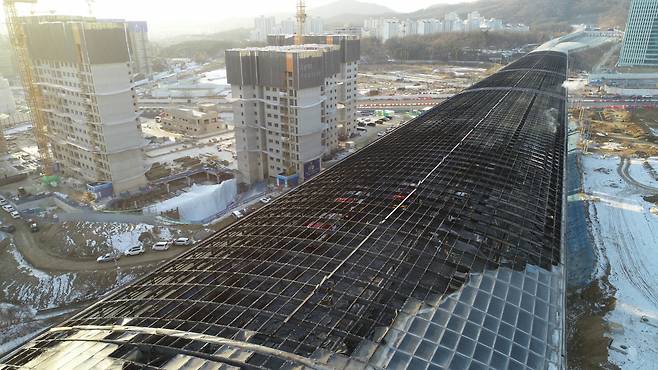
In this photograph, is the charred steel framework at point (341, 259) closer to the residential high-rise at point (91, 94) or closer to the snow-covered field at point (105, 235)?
the snow-covered field at point (105, 235)

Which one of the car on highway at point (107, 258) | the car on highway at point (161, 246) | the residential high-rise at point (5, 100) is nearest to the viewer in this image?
the car on highway at point (107, 258)

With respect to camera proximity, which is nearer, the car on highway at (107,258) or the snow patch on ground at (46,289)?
the snow patch on ground at (46,289)

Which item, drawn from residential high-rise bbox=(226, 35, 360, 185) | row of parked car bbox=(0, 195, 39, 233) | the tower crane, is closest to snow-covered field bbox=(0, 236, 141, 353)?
row of parked car bbox=(0, 195, 39, 233)

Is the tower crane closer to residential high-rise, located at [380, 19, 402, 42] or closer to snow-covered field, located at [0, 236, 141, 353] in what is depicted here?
snow-covered field, located at [0, 236, 141, 353]

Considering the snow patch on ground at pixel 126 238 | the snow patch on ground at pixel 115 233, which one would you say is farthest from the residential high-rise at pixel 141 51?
the snow patch on ground at pixel 126 238

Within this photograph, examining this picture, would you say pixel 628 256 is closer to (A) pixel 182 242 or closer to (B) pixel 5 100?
(A) pixel 182 242

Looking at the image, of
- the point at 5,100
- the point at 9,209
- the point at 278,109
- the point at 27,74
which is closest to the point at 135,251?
the point at 9,209

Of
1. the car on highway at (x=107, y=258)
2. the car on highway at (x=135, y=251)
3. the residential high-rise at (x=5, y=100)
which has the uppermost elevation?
the residential high-rise at (x=5, y=100)
